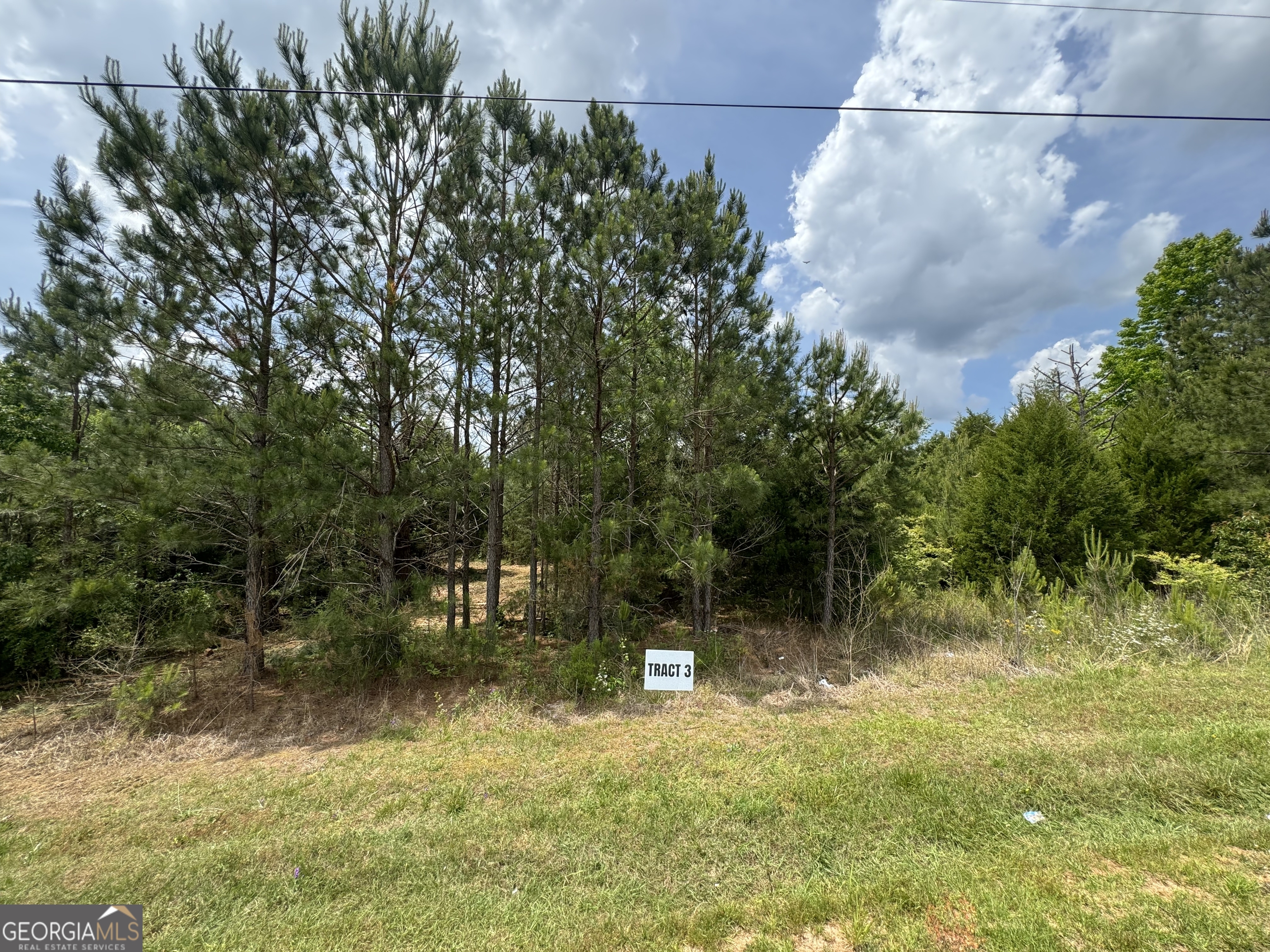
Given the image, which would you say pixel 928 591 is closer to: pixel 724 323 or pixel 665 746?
pixel 724 323

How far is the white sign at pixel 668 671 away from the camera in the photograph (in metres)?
5.38

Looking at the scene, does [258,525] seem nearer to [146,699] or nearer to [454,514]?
[146,699]

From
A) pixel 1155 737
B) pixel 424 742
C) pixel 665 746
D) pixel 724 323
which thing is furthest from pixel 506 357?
pixel 1155 737

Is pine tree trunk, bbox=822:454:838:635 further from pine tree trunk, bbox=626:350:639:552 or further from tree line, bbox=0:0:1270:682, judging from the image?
pine tree trunk, bbox=626:350:639:552

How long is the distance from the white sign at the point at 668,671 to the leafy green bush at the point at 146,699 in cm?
497

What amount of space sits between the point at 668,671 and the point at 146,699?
5.78 m

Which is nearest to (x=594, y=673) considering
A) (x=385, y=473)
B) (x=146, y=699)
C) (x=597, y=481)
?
(x=597, y=481)

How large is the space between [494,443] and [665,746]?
4.73 m

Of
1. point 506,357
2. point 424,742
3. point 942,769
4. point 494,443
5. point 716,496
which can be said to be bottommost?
point 424,742

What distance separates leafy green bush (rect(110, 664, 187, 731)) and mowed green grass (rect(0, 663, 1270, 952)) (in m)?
0.81

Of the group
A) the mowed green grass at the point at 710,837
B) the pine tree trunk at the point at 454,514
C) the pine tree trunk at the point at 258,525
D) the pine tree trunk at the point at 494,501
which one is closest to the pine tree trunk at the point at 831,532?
the mowed green grass at the point at 710,837

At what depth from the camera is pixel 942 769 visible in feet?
11.8

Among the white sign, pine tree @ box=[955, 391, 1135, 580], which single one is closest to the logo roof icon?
the white sign

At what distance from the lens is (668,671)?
5438 mm
